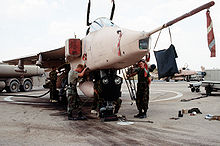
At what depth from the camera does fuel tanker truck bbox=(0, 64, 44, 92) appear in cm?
1798

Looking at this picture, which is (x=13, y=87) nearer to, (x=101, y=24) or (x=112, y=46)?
(x=101, y=24)

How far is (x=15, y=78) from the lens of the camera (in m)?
19.6

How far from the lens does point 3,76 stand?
1802 centimetres

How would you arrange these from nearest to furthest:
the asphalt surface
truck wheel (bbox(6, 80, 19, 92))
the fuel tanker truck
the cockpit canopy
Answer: the asphalt surface, the cockpit canopy, the fuel tanker truck, truck wheel (bbox(6, 80, 19, 92))

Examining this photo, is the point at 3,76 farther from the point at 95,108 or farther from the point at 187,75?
the point at 187,75

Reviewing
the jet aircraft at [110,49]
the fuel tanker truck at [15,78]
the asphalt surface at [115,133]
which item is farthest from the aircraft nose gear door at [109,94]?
the fuel tanker truck at [15,78]

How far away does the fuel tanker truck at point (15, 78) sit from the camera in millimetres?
17984

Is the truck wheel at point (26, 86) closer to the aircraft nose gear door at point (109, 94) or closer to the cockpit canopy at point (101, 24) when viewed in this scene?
the cockpit canopy at point (101, 24)

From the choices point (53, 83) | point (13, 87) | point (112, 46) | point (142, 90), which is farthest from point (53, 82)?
point (13, 87)

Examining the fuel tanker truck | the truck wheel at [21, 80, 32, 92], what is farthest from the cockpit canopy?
the truck wheel at [21, 80, 32, 92]

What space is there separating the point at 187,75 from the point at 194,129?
3246 centimetres

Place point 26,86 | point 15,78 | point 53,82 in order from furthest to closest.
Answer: point 26,86 → point 15,78 → point 53,82

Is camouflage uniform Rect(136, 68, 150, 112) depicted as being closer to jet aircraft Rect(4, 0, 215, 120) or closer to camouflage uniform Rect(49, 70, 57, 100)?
jet aircraft Rect(4, 0, 215, 120)

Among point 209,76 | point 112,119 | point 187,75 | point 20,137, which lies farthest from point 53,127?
point 187,75
